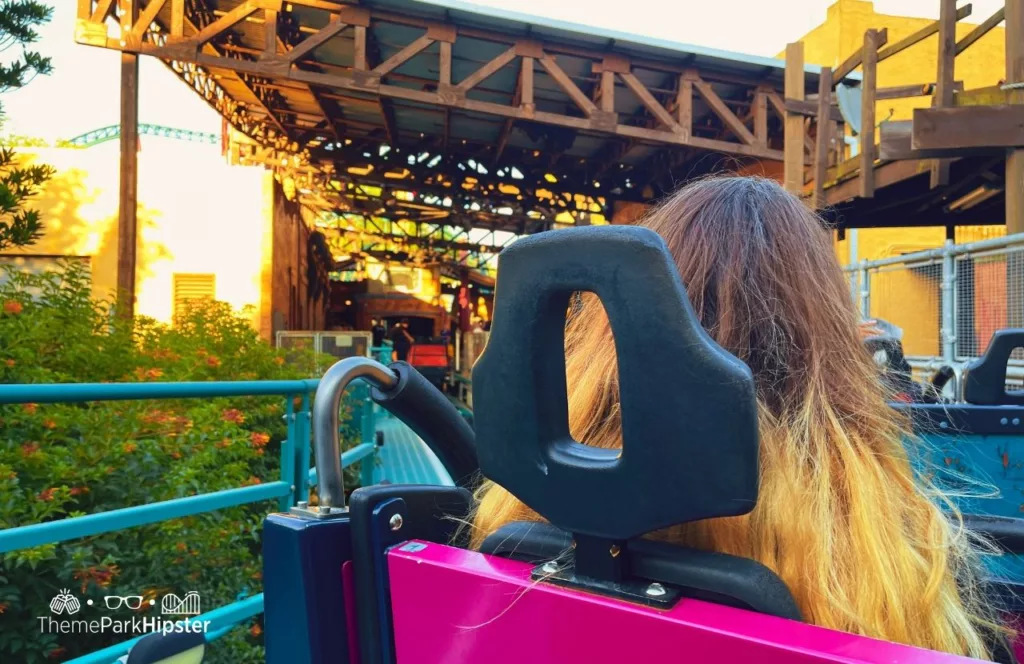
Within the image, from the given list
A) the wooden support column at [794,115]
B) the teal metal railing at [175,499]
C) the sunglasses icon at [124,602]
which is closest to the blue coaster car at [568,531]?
the teal metal railing at [175,499]

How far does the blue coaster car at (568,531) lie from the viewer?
61cm

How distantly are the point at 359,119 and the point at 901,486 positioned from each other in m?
11.7

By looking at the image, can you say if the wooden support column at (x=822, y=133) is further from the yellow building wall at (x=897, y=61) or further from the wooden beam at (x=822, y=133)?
the yellow building wall at (x=897, y=61)

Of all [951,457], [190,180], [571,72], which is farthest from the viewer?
[190,180]

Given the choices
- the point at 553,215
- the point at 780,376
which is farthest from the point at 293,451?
the point at 553,215

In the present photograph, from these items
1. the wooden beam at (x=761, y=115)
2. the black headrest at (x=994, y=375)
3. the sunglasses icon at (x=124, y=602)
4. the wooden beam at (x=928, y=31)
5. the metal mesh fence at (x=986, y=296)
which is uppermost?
the wooden beam at (x=761, y=115)

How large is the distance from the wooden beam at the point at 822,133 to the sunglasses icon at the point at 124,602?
6.24m

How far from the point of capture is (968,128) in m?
4.77

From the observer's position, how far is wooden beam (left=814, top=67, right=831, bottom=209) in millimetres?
6520

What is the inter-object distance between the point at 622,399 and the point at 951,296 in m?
5.25

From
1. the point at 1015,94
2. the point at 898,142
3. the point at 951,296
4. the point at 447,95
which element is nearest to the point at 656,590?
the point at 951,296

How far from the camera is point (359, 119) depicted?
1141cm

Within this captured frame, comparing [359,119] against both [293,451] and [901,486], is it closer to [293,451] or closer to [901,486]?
[293,451]

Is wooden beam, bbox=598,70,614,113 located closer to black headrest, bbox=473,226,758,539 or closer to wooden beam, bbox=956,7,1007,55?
wooden beam, bbox=956,7,1007,55
